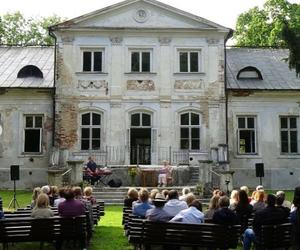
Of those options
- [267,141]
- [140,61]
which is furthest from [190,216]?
[267,141]

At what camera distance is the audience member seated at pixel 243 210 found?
355 inches

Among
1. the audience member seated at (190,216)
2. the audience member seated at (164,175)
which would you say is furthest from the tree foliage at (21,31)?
the audience member seated at (190,216)

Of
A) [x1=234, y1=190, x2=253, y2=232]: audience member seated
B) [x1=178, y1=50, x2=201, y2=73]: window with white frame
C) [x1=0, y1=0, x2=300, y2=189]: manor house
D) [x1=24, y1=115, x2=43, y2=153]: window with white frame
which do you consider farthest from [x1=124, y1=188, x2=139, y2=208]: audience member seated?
[x1=24, y1=115, x2=43, y2=153]: window with white frame

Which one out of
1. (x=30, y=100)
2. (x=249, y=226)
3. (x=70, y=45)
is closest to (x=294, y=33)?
(x=249, y=226)

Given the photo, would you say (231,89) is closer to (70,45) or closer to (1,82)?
(70,45)

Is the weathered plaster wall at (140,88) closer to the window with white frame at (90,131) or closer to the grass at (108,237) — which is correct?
the window with white frame at (90,131)

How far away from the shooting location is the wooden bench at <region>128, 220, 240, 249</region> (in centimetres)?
761

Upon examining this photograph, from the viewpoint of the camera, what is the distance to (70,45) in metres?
23.1

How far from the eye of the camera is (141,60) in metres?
23.4

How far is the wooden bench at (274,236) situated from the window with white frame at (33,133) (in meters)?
17.2

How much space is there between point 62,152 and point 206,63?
787cm

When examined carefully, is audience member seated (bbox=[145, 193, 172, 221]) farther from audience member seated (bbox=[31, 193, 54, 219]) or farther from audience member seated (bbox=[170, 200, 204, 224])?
audience member seated (bbox=[31, 193, 54, 219])

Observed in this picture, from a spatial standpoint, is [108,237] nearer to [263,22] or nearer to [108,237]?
[108,237]

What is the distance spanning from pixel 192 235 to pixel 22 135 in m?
17.3
